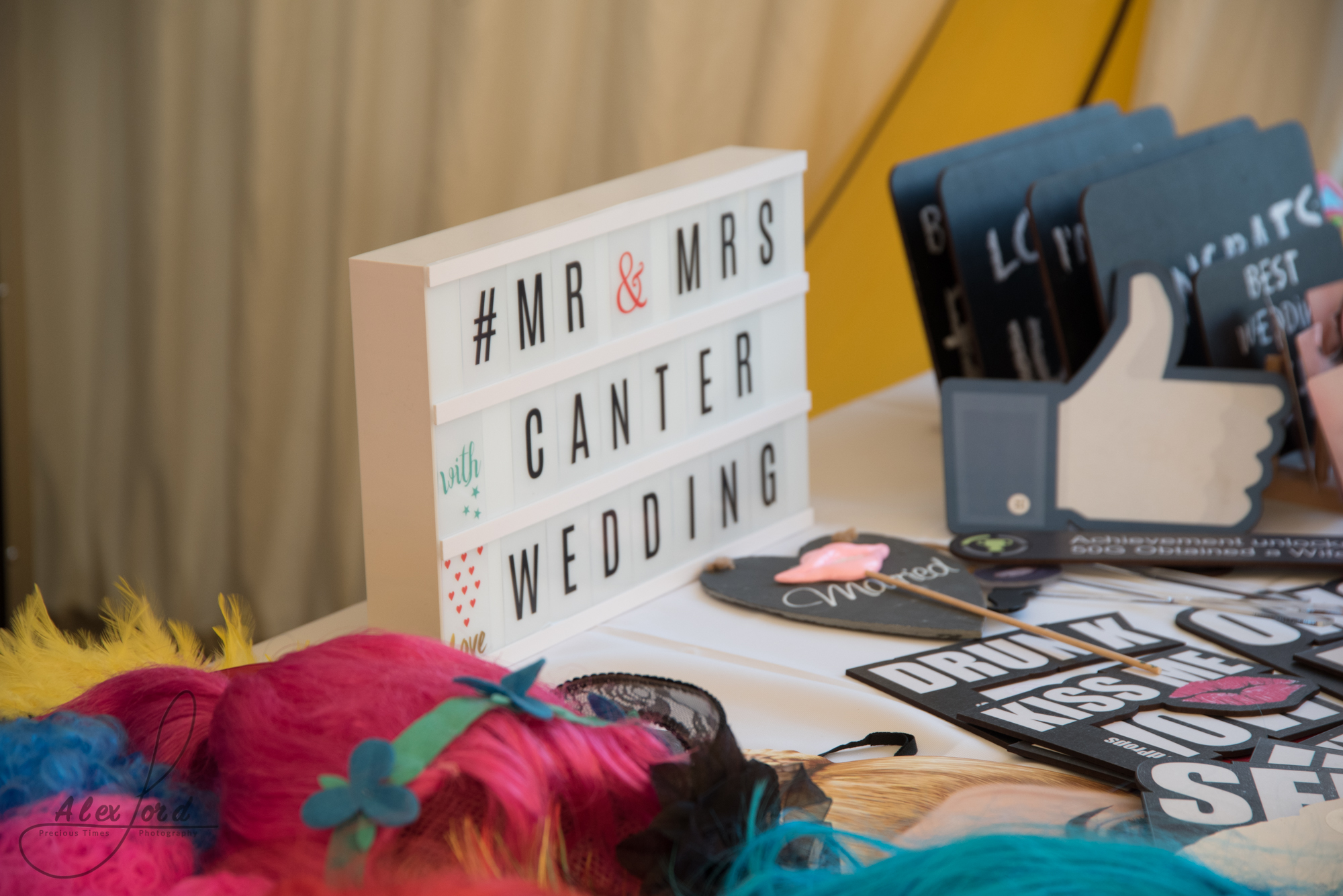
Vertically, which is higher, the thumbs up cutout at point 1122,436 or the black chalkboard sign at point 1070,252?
the black chalkboard sign at point 1070,252

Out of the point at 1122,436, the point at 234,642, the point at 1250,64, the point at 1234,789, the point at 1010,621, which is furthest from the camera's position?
the point at 1250,64

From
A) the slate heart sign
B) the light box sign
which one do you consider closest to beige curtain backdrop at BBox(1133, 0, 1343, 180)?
the light box sign

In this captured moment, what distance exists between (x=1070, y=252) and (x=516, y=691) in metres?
0.78

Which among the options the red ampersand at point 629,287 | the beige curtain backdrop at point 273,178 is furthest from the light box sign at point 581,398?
the beige curtain backdrop at point 273,178

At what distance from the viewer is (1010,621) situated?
85 centimetres

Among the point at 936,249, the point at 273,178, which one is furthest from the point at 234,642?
the point at 273,178

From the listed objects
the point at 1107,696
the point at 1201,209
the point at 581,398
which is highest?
the point at 1201,209

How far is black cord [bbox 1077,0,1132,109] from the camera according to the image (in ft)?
5.58

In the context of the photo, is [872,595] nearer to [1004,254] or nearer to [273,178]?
[1004,254]

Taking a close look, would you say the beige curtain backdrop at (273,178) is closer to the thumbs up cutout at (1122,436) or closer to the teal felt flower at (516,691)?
the thumbs up cutout at (1122,436)

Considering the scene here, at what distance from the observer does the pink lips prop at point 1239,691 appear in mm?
742

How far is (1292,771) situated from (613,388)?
19.5 inches

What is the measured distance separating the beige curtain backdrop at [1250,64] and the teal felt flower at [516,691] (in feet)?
4.69

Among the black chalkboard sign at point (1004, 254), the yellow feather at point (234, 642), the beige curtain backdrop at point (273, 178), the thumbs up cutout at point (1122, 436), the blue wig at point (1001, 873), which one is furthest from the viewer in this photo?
the beige curtain backdrop at point (273, 178)
